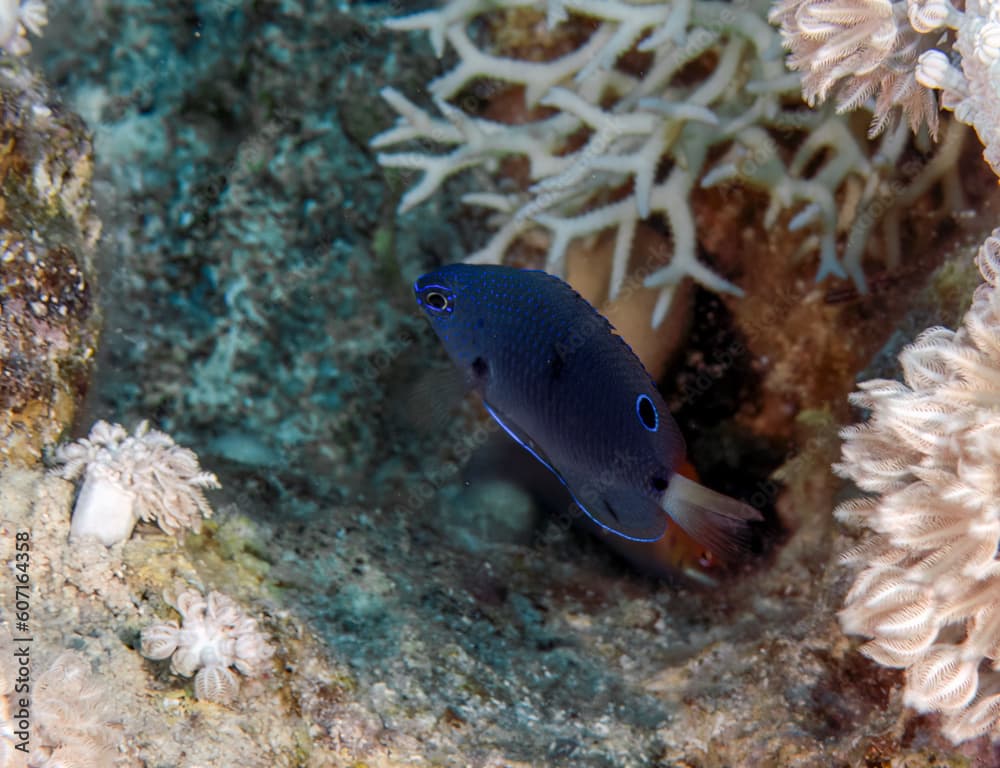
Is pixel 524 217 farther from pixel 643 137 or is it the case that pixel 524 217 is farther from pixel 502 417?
pixel 502 417

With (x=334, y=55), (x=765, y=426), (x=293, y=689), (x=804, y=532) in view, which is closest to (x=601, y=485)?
(x=293, y=689)

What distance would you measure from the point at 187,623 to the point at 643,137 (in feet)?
9.10

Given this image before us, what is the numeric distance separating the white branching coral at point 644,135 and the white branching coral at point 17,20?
1.50m

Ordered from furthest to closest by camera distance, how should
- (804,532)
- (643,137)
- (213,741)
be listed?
(643,137)
(804,532)
(213,741)

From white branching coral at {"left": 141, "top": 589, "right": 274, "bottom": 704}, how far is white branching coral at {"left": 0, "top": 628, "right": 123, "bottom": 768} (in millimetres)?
203

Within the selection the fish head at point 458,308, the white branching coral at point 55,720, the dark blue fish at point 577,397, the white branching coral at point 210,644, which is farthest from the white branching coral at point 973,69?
the white branching coral at point 55,720

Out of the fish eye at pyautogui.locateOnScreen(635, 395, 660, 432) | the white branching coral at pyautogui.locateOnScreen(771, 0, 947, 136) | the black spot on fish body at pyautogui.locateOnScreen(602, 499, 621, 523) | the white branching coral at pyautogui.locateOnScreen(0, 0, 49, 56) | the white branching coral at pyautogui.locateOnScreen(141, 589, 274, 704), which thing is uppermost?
the white branching coral at pyautogui.locateOnScreen(771, 0, 947, 136)

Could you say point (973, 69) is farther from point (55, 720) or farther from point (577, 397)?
point (55, 720)

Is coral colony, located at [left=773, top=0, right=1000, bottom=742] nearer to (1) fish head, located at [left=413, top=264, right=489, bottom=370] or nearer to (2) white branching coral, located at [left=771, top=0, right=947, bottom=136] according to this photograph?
(2) white branching coral, located at [left=771, top=0, right=947, bottom=136]

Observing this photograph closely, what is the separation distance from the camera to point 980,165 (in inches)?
123

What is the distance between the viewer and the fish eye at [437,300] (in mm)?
2111

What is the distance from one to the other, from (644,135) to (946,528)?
227 centimetres

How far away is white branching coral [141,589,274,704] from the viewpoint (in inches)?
73.6

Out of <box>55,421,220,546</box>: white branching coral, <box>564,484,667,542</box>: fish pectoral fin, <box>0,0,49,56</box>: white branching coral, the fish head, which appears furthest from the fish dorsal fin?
<box>0,0,49,56</box>: white branching coral
